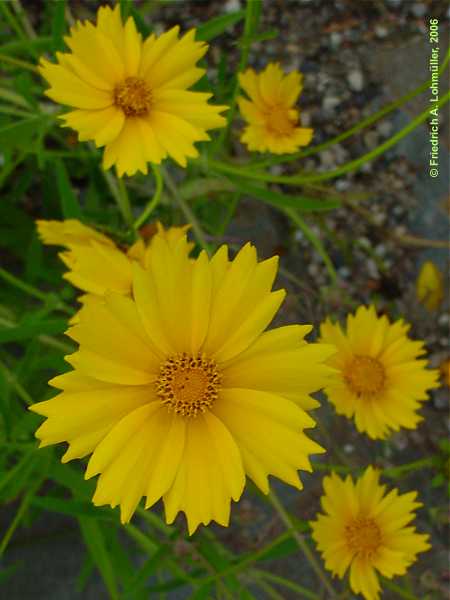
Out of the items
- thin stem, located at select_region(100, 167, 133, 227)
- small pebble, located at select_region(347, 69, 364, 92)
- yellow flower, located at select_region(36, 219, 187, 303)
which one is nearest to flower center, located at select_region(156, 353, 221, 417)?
yellow flower, located at select_region(36, 219, 187, 303)

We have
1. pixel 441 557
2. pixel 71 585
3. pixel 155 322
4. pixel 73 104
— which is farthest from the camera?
pixel 441 557

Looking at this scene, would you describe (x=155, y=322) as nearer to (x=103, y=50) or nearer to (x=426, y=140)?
(x=103, y=50)

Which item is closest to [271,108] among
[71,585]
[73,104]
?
[73,104]

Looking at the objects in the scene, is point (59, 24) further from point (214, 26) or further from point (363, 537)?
point (363, 537)

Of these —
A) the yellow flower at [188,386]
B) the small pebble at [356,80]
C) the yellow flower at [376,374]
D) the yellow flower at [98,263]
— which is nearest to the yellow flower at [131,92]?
the yellow flower at [98,263]

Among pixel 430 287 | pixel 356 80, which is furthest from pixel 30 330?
pixel 356 80

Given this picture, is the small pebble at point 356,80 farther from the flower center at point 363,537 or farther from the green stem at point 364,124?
the flower center at point 363,537
